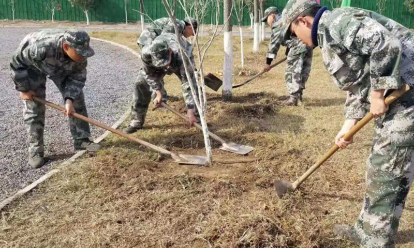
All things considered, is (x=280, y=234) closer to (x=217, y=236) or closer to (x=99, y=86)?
(x=217, y=236)

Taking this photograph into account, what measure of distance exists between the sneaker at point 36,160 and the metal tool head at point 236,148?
210cm

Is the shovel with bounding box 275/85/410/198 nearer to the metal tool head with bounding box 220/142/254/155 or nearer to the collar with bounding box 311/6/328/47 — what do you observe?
the collar with bounding box 311/6/328/47

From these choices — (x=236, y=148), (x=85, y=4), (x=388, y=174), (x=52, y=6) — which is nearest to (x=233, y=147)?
(x=236, y=148)

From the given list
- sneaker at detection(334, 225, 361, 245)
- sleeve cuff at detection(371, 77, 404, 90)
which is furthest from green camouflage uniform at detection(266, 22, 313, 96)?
sleeve cuff at detection(371, 77, 404, 90)

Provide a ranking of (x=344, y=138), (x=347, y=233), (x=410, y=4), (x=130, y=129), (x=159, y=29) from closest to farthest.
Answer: (x=344, y=138), (x=347, y=233), (x=130, y=129), (x=159, y=29), (x=410, y=4)

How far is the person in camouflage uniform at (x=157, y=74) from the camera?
15.1ft

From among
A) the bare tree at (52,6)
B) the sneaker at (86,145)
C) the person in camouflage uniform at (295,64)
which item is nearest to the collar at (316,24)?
the sneaker at (86,145)

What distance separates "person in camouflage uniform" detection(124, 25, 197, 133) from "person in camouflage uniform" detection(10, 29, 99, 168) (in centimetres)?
75

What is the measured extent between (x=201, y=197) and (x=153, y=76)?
2139 mm

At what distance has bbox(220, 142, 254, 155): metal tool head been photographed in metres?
4.60

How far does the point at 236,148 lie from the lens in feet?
15.3

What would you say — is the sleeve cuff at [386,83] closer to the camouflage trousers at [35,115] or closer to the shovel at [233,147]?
the shovel at [233,147]

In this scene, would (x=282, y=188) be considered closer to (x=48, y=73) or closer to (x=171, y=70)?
(x=171, y=70)

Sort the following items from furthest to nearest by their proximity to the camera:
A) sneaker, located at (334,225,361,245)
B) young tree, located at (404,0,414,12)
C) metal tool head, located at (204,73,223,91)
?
young tree, located at (404,0,414,12) < metal tool head, located at (204,73,223,91) < sneaker, located at (334,225,361,245)
